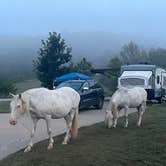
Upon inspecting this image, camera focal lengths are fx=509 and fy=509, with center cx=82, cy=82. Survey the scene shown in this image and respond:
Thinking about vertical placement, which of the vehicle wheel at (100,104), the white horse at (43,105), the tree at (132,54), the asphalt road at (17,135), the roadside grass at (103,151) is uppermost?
the white horse at (43,105)

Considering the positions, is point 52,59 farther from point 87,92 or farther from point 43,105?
point 43,105

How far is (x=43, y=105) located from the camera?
1159 centimetres

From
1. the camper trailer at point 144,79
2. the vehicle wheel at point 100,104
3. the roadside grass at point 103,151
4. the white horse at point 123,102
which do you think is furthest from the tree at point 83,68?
the roadside grass at point 103,151

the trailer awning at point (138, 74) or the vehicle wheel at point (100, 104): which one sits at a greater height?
the trailer awning at point (138, 74)

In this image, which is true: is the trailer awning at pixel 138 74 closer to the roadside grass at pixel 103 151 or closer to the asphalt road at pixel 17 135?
the asphalt road at pixel 17 135

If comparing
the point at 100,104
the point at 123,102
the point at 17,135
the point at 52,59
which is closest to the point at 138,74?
the point at 100,104

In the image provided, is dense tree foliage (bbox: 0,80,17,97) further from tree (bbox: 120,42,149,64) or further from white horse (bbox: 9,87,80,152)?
tree (bbox: 120,42,149,64)

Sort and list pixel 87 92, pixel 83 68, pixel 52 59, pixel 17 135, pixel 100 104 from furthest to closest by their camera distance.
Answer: pixel 83 68 < pixel 52 59 < pixel 100 104 < pixel 87 92 < pixel 17 135

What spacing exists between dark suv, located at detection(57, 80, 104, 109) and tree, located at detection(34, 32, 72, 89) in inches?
725

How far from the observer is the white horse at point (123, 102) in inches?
621

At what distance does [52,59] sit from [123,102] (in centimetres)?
3194

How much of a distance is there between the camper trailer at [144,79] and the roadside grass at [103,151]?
743 inches

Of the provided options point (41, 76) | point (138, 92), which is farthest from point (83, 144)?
point (41, 76)

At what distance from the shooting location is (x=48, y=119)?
11.7 metres
